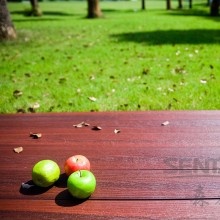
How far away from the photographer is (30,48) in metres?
9.94

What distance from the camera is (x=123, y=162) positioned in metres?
2.77

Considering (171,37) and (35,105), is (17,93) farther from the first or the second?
(171,37)

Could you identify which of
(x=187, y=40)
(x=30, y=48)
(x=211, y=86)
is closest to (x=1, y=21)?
(x=30, y=48)

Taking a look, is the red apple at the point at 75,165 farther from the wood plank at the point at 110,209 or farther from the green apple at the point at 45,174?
the wood plank at the point at 110,209

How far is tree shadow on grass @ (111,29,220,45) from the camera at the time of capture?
33.5 ft

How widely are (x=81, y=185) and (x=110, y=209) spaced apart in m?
0.26

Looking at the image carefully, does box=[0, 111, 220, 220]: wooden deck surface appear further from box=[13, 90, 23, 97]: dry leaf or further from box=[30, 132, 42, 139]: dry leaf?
box=[13, 90, 23, 97]: dry leaf

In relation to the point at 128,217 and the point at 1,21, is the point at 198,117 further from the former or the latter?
the point at 1,21

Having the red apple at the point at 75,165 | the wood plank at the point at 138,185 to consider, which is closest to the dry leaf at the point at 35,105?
the wood plank at the point at 138,185

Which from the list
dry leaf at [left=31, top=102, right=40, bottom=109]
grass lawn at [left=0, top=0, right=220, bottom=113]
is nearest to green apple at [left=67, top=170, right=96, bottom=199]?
grass lawn at [left=0, top=0, right=220, bottom=113]

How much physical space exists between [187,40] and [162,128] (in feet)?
25.3

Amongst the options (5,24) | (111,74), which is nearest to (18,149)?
(111,74)

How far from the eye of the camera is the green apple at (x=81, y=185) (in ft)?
7.14

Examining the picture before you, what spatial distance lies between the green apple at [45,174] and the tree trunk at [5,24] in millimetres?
9264
